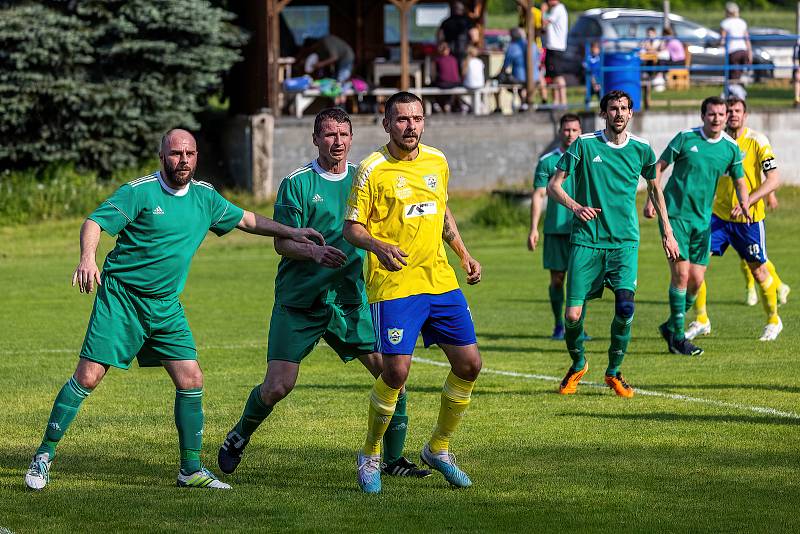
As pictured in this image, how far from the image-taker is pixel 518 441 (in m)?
9.92

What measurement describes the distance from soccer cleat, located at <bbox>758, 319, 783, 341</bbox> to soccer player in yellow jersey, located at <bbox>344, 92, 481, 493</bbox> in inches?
290

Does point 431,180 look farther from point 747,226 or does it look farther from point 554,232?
point 747,226

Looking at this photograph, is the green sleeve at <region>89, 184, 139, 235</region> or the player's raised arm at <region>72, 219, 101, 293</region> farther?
the green sleeve at <region>89, 184, 139, 235</region>

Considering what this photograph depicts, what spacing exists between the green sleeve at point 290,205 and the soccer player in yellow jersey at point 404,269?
21.3 inches

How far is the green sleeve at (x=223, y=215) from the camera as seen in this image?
8773mm

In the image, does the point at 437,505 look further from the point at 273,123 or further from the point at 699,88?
the point at 699,88

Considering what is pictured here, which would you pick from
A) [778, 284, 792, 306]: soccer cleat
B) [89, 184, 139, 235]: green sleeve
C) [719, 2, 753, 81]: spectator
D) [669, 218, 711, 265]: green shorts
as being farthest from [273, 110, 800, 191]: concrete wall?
[89, 184, 139, 235]: green sleeve

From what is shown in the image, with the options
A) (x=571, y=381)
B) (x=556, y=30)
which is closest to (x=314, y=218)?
(x=571, y=381)

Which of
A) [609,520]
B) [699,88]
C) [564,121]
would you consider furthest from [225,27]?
[609,520]

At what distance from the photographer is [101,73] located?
3166 centimetres

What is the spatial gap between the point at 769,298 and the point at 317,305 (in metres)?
7.63

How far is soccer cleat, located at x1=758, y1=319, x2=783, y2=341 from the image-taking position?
49.6 ft

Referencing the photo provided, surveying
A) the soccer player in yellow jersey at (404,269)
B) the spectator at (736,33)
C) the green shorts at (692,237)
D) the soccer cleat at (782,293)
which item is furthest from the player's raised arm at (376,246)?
the spectator at (736,33)

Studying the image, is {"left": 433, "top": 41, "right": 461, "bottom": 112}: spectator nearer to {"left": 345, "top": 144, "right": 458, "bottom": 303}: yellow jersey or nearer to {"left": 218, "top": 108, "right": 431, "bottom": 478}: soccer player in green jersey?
{"left": 218, "top": 108, "right": 431, "bottom": 478}: soccer player in green jersey
